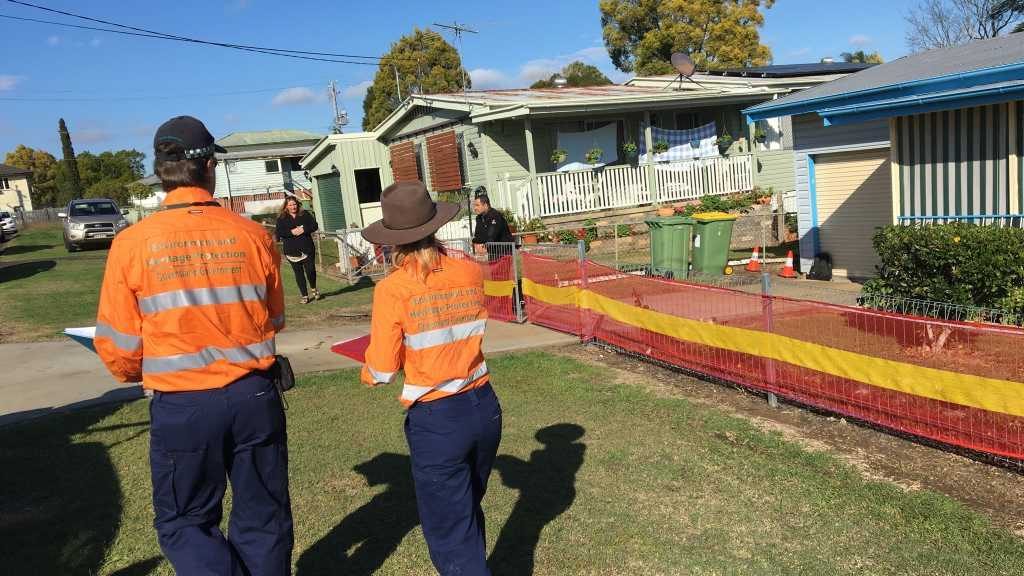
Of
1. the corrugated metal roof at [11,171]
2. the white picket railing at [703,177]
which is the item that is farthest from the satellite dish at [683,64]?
the corrugated metal roof at [11,171]

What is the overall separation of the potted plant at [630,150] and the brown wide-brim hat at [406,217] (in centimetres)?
1712

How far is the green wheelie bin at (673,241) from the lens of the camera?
12195 millimetres

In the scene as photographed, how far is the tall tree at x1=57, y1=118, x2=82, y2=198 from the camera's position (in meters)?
65.8

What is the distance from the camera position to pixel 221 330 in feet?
9.37

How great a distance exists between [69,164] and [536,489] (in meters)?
74.6

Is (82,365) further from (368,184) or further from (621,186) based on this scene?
(368,184)

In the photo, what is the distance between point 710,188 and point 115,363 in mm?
18984

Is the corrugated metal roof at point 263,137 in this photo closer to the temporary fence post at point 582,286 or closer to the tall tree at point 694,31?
the tall tree at point 694,31

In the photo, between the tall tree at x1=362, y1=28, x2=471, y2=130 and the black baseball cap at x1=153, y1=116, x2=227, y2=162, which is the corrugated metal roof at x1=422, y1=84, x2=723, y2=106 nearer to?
the black baseball cap at x1=153, y1=116, x2=227, y2=162

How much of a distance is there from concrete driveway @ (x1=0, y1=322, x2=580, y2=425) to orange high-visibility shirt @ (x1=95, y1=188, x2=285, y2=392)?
4591 millimetres

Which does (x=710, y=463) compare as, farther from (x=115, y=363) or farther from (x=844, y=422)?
(x=115, y=363)

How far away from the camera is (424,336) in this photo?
2.97 metres

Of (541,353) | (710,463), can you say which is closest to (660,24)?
(541,353)

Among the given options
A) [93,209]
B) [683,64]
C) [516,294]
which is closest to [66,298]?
[516,294]
